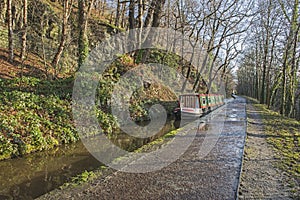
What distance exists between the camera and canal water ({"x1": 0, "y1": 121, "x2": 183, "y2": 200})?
4.57 m

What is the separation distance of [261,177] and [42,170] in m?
4.98

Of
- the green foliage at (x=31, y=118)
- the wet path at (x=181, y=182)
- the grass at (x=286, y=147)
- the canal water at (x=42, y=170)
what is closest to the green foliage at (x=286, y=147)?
the grass at (x=286, y=147)

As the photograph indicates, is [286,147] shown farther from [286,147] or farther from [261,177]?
[261,177]

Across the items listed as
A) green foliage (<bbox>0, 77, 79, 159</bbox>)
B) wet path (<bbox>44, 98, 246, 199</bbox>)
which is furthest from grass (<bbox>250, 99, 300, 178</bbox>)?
green foliage (<bbox>0, 77, 79, 159</bbox>)

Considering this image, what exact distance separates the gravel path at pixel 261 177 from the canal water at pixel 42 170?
3550 mm

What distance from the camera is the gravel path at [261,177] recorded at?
12.4ft

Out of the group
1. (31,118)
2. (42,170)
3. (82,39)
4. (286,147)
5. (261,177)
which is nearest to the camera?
(261,177)

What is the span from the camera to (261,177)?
443 centimetres

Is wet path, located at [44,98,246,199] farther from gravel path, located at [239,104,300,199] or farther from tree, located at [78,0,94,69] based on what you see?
tree, located at [78,0,94,69]

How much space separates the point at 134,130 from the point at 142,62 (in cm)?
751

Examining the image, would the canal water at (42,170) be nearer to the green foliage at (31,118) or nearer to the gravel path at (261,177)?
the green foliage at (31,118)

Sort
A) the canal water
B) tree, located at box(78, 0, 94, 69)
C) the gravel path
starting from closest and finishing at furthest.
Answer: the gravel path → the canal water → tree, located at box(78, 0, 94, 69)

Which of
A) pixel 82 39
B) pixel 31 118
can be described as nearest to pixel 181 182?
pixel 31 118

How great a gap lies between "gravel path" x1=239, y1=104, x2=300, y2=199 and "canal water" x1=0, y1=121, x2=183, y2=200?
3.55 metres
